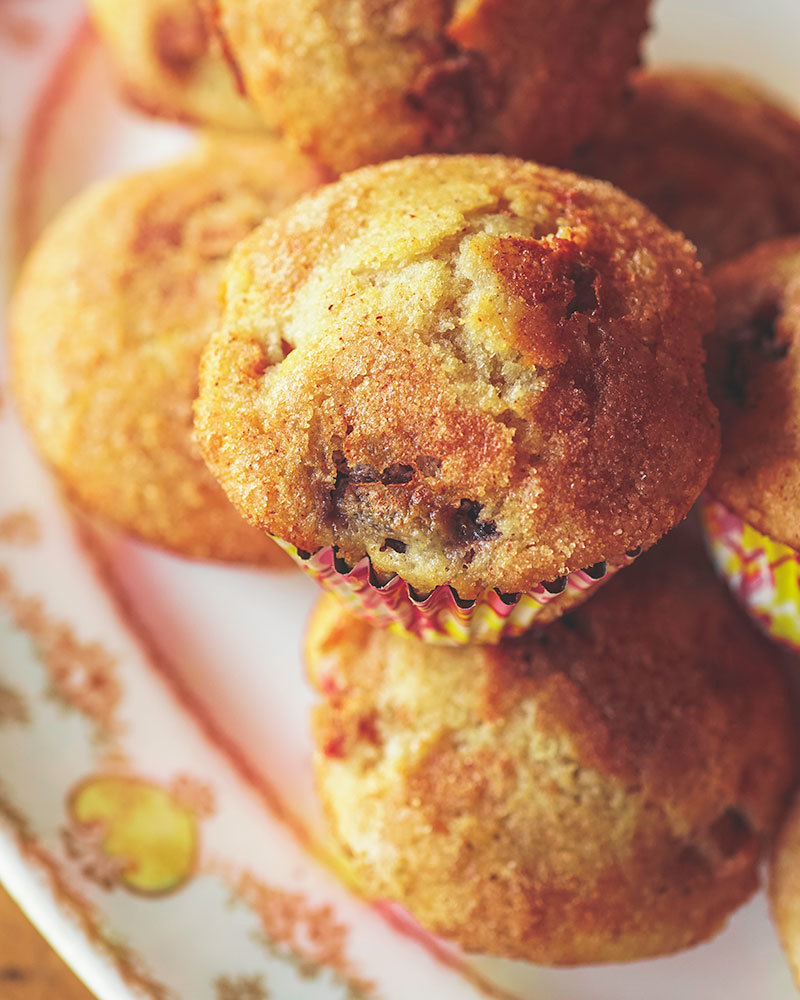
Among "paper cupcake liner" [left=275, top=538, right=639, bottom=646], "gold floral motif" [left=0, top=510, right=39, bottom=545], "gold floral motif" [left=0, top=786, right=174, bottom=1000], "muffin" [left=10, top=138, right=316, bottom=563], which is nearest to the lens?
"paper cupcake liner" [left=275, top=538, right=639, bottom=646]

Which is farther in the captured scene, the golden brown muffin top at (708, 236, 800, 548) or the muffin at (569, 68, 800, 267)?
the muffin at (569, 68, 800, 267)

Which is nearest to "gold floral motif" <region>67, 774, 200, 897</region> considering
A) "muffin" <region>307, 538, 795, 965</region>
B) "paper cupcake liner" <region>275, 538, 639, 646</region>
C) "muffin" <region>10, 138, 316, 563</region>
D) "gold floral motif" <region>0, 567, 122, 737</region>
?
"gold floral motif" <region>0, 567, 122, 737</region>

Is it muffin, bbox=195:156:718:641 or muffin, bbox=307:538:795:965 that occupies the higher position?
muffin, bbox=195:156:718:641

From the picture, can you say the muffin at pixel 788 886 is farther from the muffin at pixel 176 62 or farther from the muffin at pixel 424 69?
the muffin at pixel 176 62

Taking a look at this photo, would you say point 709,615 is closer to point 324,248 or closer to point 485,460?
point 485,460

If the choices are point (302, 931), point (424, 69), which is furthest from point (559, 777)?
point (424, 69)

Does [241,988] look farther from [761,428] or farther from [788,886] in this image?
[761,428]

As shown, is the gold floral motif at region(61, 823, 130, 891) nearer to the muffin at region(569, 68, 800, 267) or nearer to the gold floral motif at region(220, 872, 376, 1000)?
the gold floral motif at region(220, 872, 376, 1000)

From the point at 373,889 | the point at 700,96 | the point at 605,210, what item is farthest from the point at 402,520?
the point at 700,96
